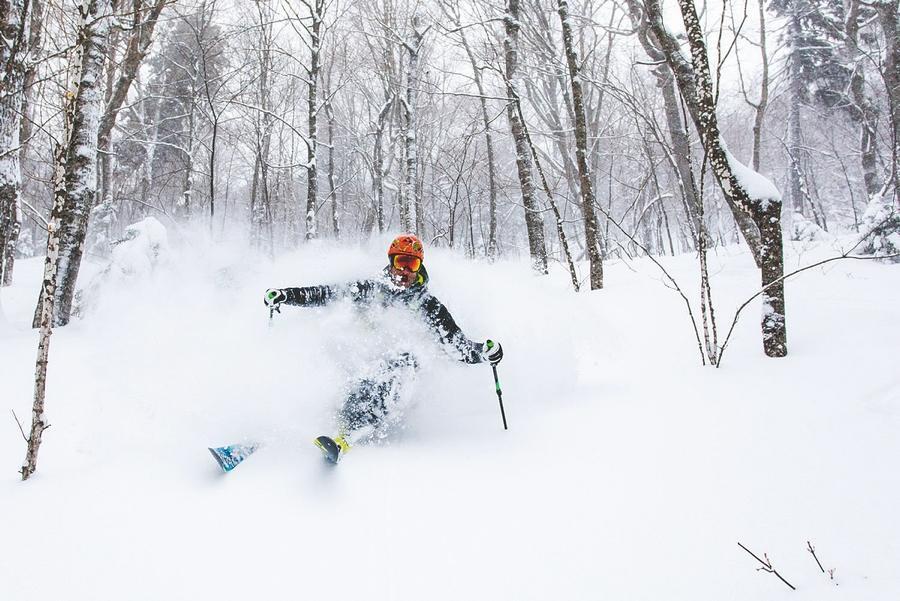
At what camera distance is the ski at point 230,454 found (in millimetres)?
2656

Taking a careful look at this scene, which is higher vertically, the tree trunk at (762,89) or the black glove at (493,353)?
the tree trunk at (762,89)

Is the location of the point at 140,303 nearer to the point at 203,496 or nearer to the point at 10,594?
the point at 203,496

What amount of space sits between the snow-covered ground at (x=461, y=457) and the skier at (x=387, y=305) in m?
0.15

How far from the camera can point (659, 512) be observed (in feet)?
7.05

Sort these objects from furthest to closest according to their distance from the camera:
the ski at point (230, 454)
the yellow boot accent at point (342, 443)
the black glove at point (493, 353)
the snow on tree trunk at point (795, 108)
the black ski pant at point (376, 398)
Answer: the snow on tree trunk at point (795, 108)
the black glove at point (493, 353)
the black ski pant at point (376, 398)
the yellow boot accent at point (342, 443)
the ski at point (230, 454)

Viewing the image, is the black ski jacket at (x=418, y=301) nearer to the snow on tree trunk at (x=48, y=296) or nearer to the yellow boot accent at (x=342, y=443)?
the yellow boot accent at (x=342, y=443)

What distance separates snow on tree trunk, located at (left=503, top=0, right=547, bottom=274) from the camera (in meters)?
7.92

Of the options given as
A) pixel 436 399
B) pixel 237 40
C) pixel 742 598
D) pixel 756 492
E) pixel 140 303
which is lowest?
pixel 742 598

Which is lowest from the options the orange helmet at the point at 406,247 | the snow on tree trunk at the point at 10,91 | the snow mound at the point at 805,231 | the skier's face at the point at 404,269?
the skier's face at the point at 404,269

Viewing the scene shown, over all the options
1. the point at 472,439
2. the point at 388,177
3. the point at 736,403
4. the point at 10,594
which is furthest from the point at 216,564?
the point at 388,177

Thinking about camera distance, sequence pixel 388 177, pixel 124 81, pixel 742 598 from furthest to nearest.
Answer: pixel 388 177 → pixel 124 81 → pixel 742 598

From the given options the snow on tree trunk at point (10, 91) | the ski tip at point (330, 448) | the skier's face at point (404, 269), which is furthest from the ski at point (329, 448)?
the snow on tree trunk at point (10, 91)

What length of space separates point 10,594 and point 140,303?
145 inches

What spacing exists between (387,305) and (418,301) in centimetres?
24
